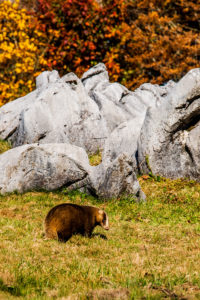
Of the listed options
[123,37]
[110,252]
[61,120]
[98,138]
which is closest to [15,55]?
[61,120]

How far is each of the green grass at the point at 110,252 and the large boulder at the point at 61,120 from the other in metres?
4.15

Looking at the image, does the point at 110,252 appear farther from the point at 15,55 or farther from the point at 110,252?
the point at 15,55

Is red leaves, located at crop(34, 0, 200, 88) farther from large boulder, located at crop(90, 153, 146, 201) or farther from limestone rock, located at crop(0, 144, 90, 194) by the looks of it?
large boulder, located at crop(90, 153, 146, 201)

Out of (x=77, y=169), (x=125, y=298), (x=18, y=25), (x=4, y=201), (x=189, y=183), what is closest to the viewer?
(x=125, y=298)

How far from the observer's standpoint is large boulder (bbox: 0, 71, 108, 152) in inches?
579

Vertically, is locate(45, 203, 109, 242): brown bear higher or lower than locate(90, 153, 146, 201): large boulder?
higher

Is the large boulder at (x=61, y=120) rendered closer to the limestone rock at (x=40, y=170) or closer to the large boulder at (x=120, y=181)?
the limestone rock at (x=40, y=170)

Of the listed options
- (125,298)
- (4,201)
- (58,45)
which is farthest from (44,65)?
(125,298)

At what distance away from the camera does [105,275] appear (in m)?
5.78

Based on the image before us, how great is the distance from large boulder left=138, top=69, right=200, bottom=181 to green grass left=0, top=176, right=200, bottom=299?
142cm

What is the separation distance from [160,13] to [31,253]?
21.5 metres

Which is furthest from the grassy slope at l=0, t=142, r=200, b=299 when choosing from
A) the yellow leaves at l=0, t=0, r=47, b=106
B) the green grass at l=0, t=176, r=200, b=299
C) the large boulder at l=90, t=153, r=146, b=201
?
the yellow leaves at l=0, t=0, r=47, b=106

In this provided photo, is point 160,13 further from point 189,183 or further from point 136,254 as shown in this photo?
point 136,254

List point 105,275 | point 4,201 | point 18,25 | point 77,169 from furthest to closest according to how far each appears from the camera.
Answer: point 18,25 → point 77,169 → point 4,201 → point 105,275
